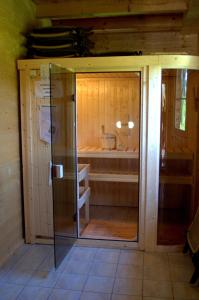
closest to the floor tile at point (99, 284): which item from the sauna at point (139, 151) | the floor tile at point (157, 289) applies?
the floor tile at point (157, 289)

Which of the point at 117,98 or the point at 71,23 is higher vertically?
the point at 71,23

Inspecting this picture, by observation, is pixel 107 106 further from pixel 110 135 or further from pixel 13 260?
pixel 13 260

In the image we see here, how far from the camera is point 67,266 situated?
282 cm

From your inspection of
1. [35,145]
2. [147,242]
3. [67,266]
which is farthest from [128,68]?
[67,266]

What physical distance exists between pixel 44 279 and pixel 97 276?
46 centimetres

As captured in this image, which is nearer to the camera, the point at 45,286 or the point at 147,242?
the point at 45,286

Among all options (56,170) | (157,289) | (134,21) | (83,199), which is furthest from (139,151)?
(134,21)

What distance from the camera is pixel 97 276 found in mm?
2650

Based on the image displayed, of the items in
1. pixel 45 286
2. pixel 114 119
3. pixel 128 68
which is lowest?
pixel 45 286

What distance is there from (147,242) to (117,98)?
2222 mm

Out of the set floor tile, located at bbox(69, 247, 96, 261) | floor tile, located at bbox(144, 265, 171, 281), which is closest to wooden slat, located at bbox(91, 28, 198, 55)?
floor tile, located at bbox(69, 247, 96, 261)

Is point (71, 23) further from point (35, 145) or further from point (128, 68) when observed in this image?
point (35, 145)

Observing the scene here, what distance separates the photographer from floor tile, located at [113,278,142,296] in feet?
7.93

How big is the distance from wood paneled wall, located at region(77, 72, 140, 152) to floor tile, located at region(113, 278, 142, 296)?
2163 mm
